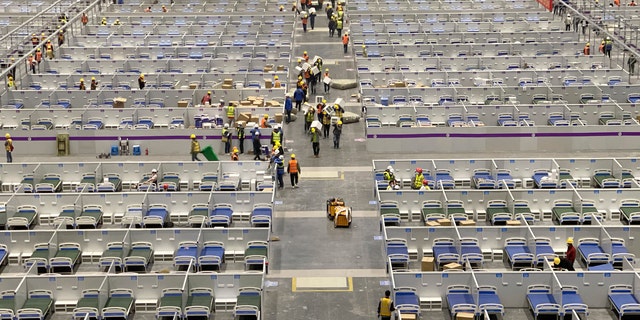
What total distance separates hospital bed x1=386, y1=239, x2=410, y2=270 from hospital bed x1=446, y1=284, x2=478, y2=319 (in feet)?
9.32

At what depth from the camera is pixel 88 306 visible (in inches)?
1251

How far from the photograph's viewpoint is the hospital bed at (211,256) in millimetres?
35125

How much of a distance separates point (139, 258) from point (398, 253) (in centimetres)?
840

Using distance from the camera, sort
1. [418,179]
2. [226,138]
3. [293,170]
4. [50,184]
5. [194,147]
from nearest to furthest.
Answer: [418,179] < [50,184] < [293,170] < [194,147] < [226,138]

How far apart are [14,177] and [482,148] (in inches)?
809

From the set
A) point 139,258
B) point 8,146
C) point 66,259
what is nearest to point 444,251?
point 139,258

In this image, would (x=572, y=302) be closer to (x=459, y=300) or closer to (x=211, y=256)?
(x=459, y=300)

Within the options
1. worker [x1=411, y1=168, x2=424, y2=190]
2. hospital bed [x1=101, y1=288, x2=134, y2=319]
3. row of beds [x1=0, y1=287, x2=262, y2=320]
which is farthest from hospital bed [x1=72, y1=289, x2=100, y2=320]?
worker [x1=411, y1=168, x2=424, y2=190]

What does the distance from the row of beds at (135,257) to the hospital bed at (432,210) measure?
6318 millimetres

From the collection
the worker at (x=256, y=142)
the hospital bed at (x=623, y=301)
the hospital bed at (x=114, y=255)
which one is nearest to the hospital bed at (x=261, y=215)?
the hospital bed at (x=114, y=255)

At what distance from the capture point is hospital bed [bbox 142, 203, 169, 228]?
3869 centimetres

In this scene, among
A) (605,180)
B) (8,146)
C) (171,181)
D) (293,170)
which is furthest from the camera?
(8,146)

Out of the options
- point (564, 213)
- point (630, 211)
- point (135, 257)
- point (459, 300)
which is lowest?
point (630, 211)

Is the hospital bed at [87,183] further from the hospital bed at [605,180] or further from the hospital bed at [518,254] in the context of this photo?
the hospital bed at [605,180]
